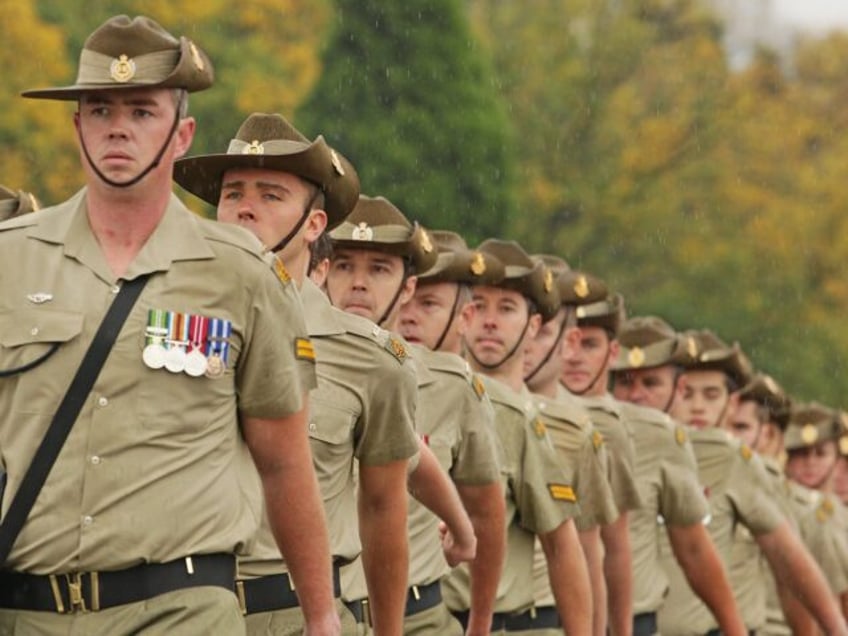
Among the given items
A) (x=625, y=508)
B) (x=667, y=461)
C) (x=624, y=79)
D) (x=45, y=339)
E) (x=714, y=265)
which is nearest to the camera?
(x=45, y=339)

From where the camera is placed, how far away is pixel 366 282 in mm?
11391

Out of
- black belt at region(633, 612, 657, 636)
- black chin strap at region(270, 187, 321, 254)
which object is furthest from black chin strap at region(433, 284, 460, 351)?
black belt at region(633, 612, 657, 636)

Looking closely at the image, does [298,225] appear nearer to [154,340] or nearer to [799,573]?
[154,340]

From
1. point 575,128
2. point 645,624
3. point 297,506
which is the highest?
point 575,128

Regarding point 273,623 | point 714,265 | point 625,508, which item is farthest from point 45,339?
point 714,265

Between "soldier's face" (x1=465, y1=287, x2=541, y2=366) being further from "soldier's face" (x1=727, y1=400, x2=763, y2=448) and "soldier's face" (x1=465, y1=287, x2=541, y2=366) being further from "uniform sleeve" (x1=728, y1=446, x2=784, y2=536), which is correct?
"soldier's face" (x1=727, y1=400, x2=763, y2=448)

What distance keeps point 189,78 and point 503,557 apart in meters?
4.75

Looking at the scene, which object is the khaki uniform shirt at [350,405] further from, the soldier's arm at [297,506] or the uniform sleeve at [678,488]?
the uniform sleeve at [678,488]

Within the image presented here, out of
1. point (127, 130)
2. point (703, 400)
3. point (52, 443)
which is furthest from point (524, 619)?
point (52, 443)

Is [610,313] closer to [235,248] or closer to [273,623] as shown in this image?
[273,623]

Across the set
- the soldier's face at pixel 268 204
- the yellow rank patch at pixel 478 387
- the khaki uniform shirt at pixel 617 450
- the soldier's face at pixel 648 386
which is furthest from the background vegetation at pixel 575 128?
the soldier's face at pixel 268 204

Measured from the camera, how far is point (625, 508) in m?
14.9

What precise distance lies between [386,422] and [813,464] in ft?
Answer: 49.2

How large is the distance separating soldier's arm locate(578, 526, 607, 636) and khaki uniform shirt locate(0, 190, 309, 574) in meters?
6.22
